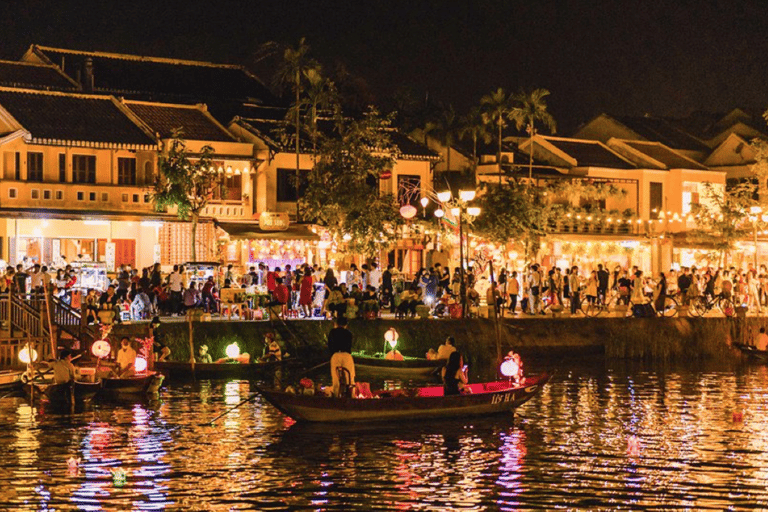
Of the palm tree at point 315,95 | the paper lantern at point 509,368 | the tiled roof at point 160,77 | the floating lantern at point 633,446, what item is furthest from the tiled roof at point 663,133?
the floating lantern at point 633,446

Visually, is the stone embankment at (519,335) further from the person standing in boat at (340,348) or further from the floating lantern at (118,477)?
the floating lantern at (118,477)

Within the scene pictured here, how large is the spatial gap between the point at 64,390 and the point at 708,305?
26690 millimetres

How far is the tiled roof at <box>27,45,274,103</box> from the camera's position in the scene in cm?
5628

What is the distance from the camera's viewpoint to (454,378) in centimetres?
2686

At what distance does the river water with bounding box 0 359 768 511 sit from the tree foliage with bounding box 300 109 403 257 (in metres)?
16.1

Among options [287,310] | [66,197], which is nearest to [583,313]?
[287,310]

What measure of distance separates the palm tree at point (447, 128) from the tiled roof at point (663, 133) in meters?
14.4

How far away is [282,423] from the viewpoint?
26.5m

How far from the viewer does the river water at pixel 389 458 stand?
62.5 ft

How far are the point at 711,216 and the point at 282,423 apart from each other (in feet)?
121

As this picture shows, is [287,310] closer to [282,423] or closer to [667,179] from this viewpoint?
[282,423]

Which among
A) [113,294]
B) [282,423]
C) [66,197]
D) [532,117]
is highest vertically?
[532,117]

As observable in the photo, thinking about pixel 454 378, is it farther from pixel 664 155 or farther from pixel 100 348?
pixel 664 155

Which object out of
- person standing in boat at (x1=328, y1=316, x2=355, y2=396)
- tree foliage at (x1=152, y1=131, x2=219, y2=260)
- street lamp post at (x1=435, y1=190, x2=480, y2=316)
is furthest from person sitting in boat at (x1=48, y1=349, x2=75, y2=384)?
tree foliage at (x1=152, y1=131, x2=219, y2=260)
